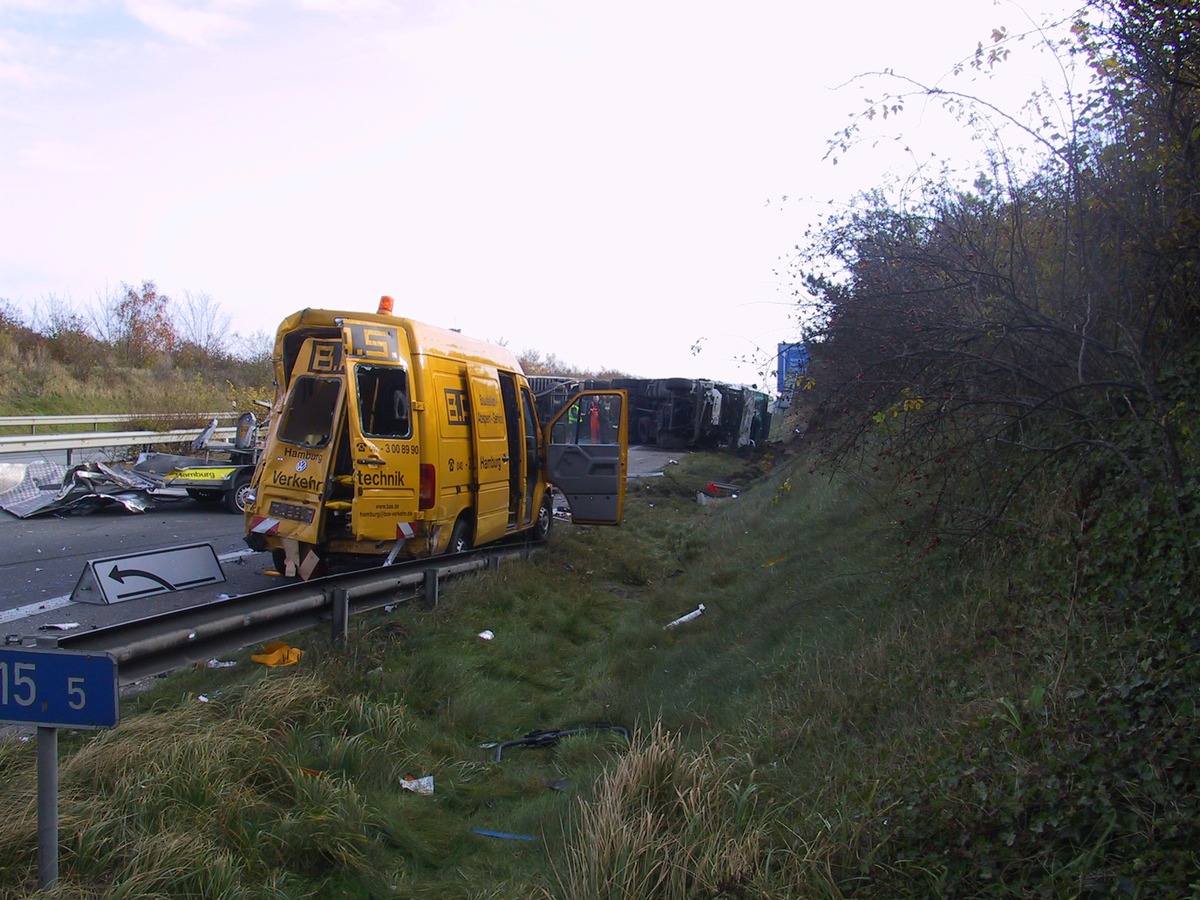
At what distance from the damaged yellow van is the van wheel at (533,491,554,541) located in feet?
6.63

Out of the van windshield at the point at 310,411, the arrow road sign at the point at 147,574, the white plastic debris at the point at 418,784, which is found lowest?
the white plastic debris at the point at 418,784

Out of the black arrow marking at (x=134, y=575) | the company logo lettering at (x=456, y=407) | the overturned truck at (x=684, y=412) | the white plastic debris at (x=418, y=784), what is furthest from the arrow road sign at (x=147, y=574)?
the overturned truck at (x=684, y=412)

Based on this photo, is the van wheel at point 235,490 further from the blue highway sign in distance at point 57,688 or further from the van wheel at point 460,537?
the blue highway sign in distance at point 57,688

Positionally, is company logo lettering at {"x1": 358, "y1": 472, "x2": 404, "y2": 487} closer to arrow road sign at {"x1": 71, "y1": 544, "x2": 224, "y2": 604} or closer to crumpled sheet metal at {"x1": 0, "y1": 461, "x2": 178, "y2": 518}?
arrow road sign at {"x1": 71, "y1": 544, "x2": 224, "y2": 604}

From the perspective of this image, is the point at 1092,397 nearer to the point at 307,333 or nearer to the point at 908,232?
the point at 908,232

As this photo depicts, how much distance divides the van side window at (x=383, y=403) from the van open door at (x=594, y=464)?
2.84m

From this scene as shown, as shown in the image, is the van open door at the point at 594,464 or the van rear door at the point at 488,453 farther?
the van open door at the point at 594,464

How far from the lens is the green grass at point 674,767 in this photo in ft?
9.95

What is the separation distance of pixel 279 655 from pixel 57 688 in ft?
10.2

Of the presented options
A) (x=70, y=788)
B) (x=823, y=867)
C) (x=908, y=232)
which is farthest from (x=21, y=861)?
(x=908, y=232)

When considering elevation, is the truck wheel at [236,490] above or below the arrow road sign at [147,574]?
below

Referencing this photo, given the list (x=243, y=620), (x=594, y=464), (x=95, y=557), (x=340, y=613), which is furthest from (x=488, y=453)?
(x=243, y=620)

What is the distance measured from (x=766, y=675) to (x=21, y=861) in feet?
13.0

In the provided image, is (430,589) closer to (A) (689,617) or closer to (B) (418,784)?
(A) (689,617)
